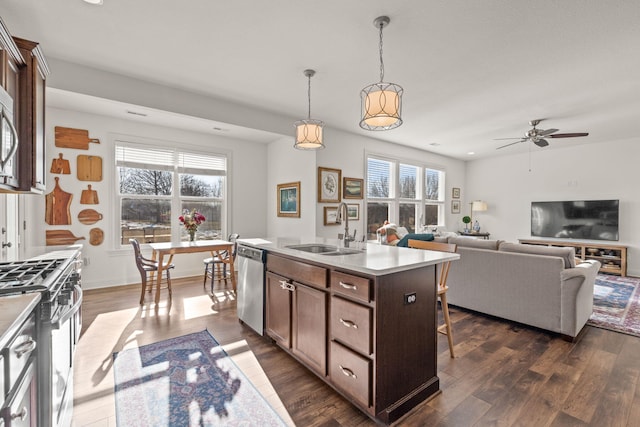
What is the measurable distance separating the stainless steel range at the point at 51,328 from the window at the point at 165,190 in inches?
124

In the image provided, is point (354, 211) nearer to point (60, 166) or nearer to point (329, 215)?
point (329, 215)

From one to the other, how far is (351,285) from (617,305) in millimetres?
4256

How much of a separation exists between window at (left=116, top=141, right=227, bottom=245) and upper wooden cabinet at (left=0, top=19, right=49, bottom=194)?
121 inches

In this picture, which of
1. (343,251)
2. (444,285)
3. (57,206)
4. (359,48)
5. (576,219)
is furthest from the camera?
(576,219)

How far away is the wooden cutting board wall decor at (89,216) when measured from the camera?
4.30 m

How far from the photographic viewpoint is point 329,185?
5215 millimetres

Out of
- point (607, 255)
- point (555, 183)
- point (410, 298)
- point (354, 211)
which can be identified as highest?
point (555, 183)

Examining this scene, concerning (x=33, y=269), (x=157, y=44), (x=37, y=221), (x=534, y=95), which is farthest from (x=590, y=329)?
(x=37, y=221)

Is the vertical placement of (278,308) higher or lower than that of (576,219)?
lower

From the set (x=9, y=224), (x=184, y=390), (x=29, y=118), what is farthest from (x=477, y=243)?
(x=9, y=224)

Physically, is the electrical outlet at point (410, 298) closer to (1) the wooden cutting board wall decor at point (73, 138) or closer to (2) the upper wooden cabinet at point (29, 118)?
(2) the upper wooden cabinet at point (29, 118)

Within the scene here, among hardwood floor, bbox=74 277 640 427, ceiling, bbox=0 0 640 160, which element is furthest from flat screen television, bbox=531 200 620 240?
hardwood floor, bbox=74 277 640 427

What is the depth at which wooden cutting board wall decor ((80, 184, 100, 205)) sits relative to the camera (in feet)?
14.1

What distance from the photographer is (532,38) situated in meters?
2.54
